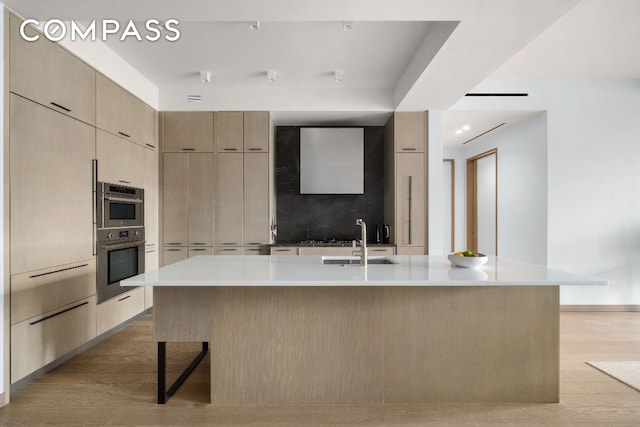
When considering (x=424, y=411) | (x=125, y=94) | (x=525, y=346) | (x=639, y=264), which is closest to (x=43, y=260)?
(x=125, y=94)

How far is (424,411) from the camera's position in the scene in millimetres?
2266

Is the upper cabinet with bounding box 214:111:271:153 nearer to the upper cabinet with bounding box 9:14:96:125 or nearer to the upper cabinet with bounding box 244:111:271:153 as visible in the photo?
the upper cabinet with bounding box 244:111:271:153

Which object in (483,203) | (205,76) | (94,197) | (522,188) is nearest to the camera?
(94,197)

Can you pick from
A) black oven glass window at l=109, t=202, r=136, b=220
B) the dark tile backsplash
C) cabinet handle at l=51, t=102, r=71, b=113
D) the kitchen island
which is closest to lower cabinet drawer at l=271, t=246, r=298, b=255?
the dark tile backsplash

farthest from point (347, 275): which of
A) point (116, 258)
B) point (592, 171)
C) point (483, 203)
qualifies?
point (483, 203)

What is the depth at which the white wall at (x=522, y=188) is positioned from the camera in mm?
4797

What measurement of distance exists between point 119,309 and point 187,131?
213 centimetres

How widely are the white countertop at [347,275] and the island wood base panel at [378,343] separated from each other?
132 mm

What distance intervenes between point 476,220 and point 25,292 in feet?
21.7

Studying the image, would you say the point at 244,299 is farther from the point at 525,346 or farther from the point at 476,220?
the point at 476,220

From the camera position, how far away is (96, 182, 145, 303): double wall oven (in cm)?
336

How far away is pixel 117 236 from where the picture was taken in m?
3.63

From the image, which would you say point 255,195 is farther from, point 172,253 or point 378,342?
point 378,342

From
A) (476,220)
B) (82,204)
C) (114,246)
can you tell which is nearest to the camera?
(82,204)
